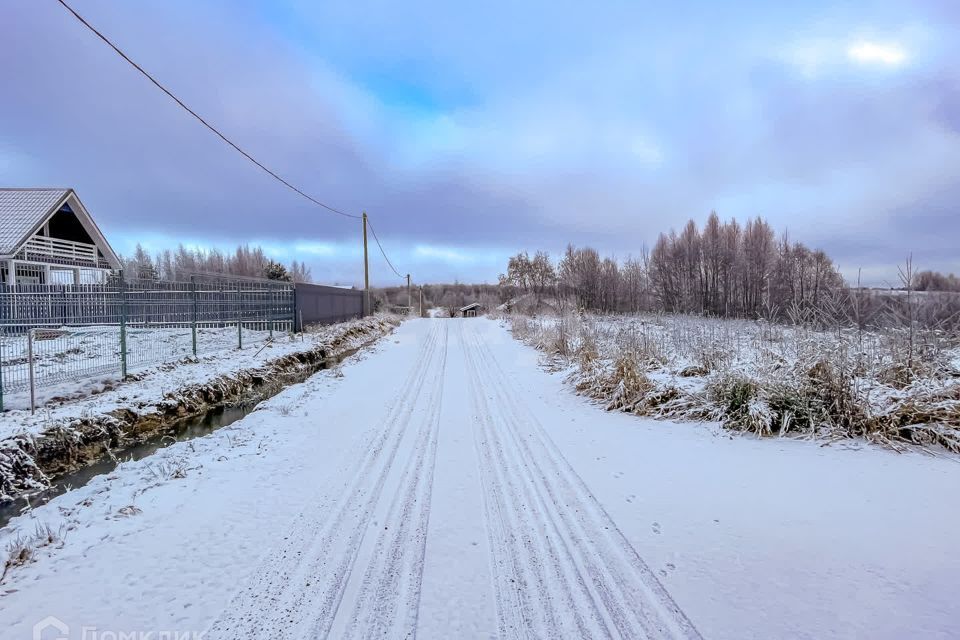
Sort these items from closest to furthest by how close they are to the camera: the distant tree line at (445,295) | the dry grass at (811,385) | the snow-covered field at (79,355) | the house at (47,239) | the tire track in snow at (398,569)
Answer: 1. the tire track in snow at (398,569)
2. the dry grass at (811,385)
3. the snow-covered field at (79,355)
4. the house at (47,239)
5. the distant tree line at (445,295)

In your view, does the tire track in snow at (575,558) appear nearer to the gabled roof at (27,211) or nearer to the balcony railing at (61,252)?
the gabled roof at (27,211)

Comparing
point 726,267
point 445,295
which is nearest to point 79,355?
point 726,267

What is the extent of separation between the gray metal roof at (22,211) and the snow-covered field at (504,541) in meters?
20.5

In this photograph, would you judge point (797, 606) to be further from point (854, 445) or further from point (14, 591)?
point (14, 591)

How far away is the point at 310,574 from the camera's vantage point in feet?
8.91

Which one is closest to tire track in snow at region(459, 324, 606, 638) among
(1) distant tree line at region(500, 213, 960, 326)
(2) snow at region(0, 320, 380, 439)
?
(2) snow at region(0, 320, 380, 439)

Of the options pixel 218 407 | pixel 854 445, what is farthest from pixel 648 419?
pixel 218 407

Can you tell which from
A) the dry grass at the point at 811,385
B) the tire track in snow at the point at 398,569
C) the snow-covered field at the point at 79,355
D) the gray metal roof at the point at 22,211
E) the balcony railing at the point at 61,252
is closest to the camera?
the tire track in snow at the point at 398,569

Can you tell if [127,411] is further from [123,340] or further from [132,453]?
[123,340]

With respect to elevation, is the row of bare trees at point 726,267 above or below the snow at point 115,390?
above

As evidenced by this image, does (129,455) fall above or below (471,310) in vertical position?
below

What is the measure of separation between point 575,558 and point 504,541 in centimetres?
52

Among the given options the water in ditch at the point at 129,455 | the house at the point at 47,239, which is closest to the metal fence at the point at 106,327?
the water in ditch at the point at 129,455

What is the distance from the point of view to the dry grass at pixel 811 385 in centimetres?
492
